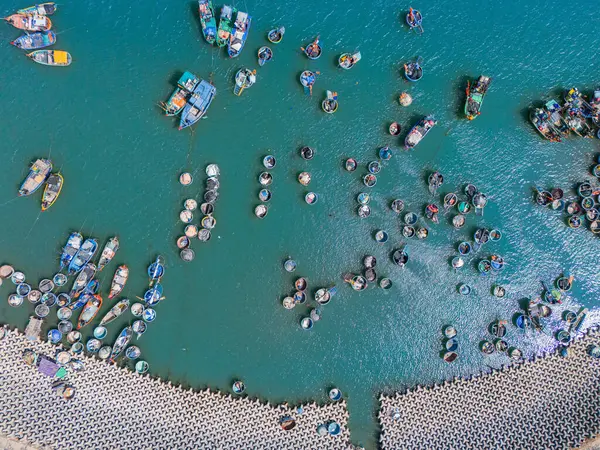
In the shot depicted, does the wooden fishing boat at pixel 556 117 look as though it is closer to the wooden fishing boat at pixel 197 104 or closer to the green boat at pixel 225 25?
the green boat at pixel 225 25

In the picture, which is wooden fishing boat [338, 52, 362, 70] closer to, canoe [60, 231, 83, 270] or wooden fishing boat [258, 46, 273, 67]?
wooden fishing boat [258, 46, 273, 67]

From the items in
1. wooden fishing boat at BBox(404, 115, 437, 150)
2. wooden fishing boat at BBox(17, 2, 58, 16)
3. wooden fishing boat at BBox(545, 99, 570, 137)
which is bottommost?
wooden fishing boat at BBox(17, 2, 58, 16)

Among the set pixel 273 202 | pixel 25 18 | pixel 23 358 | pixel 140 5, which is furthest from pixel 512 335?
pixel 25 18

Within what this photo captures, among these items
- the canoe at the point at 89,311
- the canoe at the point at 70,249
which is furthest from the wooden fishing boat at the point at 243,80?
the canoe at the point at 89,311

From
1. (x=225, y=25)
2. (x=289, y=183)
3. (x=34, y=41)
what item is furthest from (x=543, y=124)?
(x=34, y=41)

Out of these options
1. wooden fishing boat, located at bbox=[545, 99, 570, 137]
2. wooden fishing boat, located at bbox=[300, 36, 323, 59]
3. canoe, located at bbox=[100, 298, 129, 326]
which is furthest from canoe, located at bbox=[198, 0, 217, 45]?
wooden fishing boat, located at bbox=[545, 99, 570, 137]
